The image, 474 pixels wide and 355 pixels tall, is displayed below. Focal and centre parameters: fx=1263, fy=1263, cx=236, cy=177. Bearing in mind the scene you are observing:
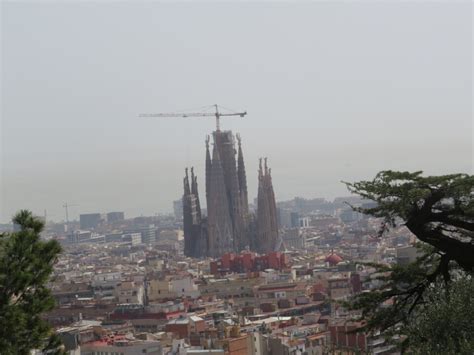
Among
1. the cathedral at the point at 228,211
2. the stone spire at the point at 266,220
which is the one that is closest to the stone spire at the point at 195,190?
the cathedral at the point at 228,211

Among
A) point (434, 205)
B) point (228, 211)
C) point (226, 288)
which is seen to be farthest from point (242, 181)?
point (434, 205)

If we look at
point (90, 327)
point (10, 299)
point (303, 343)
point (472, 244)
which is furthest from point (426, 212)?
point (90, 327)

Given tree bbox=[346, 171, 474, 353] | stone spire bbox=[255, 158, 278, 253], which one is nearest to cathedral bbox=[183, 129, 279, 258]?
stone spire bbox=[255, 158, 278, 253]

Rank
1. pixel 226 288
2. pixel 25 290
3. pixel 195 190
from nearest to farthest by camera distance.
A: 1. pixel 25 290
2. pixel 226 288
3. pixel 195 190

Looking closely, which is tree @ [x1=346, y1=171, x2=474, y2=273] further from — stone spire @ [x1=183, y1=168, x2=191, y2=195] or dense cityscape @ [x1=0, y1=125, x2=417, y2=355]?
stone spire @ [x1=183, y1=168, x2=191, y2=195]

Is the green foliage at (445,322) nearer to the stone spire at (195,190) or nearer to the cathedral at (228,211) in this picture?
the cathedral at (228,211)

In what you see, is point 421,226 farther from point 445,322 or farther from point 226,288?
point 226,288

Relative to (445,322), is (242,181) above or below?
above
